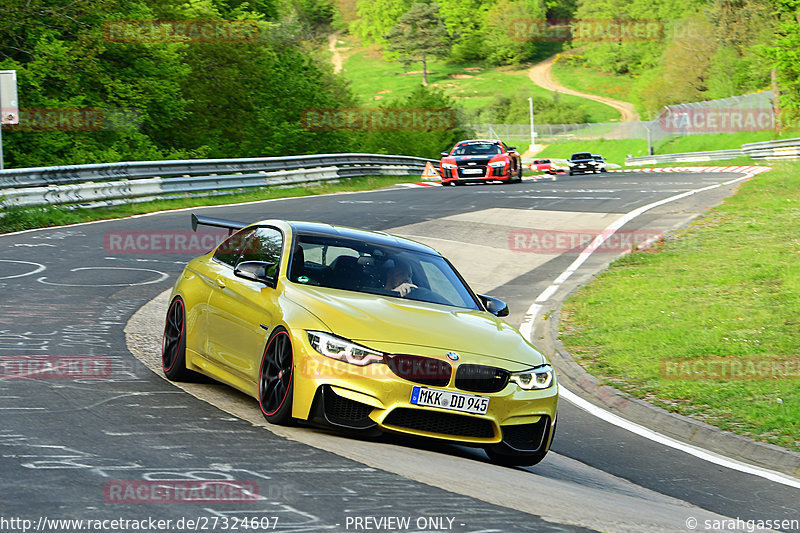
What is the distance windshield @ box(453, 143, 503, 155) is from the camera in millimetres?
36888

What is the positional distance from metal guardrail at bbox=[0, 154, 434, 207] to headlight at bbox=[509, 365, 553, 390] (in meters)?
16.1

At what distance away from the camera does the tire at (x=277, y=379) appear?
22.2ft

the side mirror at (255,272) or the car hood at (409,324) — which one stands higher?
the side mirror at (255,272)

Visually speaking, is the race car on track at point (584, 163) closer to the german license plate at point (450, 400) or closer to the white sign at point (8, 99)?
the white sign at point (8, 99)

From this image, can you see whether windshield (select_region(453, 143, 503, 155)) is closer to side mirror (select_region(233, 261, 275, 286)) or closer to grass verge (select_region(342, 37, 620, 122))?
side mirror (select_region(233, 261, 275, 286))

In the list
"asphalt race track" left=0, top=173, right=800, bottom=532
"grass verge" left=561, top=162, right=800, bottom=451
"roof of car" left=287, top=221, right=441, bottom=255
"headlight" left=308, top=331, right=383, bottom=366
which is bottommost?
"grass verge" left=561, top=162, right=800, bottom=451

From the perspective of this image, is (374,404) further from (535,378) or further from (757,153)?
(757,153)

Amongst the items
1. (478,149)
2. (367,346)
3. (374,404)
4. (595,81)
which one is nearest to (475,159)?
(478,149)

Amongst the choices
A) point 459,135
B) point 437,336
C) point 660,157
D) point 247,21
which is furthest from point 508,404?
point 660,157

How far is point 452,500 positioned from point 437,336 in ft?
6.19

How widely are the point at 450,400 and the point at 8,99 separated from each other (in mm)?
18147

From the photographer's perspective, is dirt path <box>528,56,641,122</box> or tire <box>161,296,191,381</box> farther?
dirt path <box>528,56,641,122</box>

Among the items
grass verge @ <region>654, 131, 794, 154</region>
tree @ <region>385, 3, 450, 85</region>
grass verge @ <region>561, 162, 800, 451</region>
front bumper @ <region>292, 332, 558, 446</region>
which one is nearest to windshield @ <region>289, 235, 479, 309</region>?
front bumper @ <region>292, 332, 558, 446</region>

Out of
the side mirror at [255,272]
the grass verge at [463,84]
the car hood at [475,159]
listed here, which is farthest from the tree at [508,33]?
the side mirror at [255,272]
